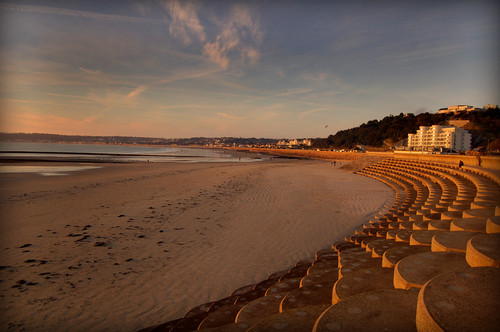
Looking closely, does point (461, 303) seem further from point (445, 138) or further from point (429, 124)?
point (429, 124)

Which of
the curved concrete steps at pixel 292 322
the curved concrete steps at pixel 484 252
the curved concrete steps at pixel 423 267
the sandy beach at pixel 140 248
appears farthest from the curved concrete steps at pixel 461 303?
the sandy beach at pixel 140 248

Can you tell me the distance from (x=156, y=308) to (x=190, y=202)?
9.21 metres

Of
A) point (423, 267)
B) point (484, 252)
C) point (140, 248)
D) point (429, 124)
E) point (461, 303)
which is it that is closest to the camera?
point (461, 303)

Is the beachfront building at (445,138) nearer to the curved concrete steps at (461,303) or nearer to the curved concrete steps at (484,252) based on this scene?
the curved concrete steps at (484,252)

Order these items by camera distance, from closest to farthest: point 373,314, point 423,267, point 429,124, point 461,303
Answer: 1. point 461,303
2. point 373,314
3. point 423,267
4. point 429,124

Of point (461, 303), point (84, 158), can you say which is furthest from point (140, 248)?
point (84, 158)

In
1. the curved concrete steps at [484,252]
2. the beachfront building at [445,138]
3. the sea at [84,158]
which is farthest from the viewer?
the beachfront building at [445,138]

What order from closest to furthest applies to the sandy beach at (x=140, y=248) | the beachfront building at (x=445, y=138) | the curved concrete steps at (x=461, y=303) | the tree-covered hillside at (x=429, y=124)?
the curved concrete steps at (x=461, y=303), the sandy beach at (x=140, y=248), the beachfront building at (x=445, y=138), the tree-covered hillside at (x=429, y=124)

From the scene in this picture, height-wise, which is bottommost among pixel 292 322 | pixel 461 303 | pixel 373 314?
pixel 292 322

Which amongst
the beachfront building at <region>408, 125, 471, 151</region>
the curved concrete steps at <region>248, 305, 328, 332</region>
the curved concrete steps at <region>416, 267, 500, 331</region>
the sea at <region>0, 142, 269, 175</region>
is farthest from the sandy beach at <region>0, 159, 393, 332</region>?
the beachfront building at <region>408, 125, 471, 151</region>

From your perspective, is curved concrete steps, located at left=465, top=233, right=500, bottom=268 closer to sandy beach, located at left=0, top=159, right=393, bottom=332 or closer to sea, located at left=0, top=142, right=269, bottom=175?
sandy beach, located at left=0, top=159, right=393, bottom=332

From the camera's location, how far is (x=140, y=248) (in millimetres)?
7988

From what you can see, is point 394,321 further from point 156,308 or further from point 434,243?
point 156,308

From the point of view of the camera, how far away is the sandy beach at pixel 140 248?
5162 mm
